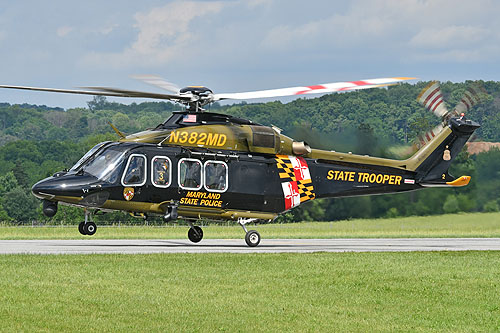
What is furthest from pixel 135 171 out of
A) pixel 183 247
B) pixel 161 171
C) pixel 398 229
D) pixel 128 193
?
pixel 398 229

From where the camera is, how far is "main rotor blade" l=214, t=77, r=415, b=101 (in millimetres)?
20969

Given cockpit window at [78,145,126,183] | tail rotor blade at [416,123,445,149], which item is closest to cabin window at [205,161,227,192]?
cockpit window at [78,145,126,183]

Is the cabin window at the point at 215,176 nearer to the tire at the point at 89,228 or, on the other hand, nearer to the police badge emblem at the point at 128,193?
the police badge emblem at the point at 128,193

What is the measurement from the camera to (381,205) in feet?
119

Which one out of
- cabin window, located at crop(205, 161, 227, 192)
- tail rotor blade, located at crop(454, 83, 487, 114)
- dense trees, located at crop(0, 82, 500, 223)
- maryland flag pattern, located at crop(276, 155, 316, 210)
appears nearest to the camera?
cabin window, located at crop(205, 161, 227, 192)

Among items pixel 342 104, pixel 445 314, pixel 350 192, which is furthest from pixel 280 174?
pixel 342 104

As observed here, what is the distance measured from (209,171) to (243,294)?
9.66 m

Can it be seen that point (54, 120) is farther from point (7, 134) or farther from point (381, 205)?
point (381, 205)

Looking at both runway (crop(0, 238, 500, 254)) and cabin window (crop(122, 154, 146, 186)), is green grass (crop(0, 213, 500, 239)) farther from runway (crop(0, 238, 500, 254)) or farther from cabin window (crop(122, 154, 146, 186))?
cabin window (crop(122, 154, 146, 186))

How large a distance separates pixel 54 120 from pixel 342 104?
75697 millimetres

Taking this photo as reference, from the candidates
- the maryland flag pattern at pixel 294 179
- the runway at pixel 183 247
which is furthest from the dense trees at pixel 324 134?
the runway at pixel 183 247

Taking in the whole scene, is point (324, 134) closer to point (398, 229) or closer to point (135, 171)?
point (398, 229)

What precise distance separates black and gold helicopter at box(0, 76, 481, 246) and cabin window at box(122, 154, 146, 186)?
0.03 meters

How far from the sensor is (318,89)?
70.5 ft
